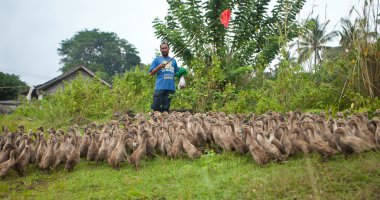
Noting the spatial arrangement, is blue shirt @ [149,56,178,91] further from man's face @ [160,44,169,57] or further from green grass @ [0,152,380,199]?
green grass @ [0,152,380,199]

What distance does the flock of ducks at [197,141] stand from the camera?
4742 millimetres

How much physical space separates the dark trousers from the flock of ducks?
2899 millimetres

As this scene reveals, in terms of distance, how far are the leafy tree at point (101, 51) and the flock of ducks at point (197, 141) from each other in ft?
174

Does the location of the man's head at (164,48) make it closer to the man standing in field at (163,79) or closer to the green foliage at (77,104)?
the man standing in field at (163,79)

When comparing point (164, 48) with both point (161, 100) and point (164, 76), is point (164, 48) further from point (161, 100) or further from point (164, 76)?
point (161, 100)

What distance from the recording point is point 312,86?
905 centimetres

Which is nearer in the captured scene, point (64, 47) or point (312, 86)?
→ point (312, 86)

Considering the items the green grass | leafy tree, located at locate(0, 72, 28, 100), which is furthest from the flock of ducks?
leafy tree, located at locate(0, 72, 28, 100)

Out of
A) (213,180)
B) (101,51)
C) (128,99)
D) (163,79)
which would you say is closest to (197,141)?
(213,180)

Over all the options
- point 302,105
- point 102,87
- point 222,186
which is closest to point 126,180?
point 222,186

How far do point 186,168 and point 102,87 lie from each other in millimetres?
7424

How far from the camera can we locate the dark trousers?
31.5 ft

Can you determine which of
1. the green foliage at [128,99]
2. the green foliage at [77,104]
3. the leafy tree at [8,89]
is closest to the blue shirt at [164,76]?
the green foliage at [128,99]

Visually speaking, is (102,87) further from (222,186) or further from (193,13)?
(222,186)
